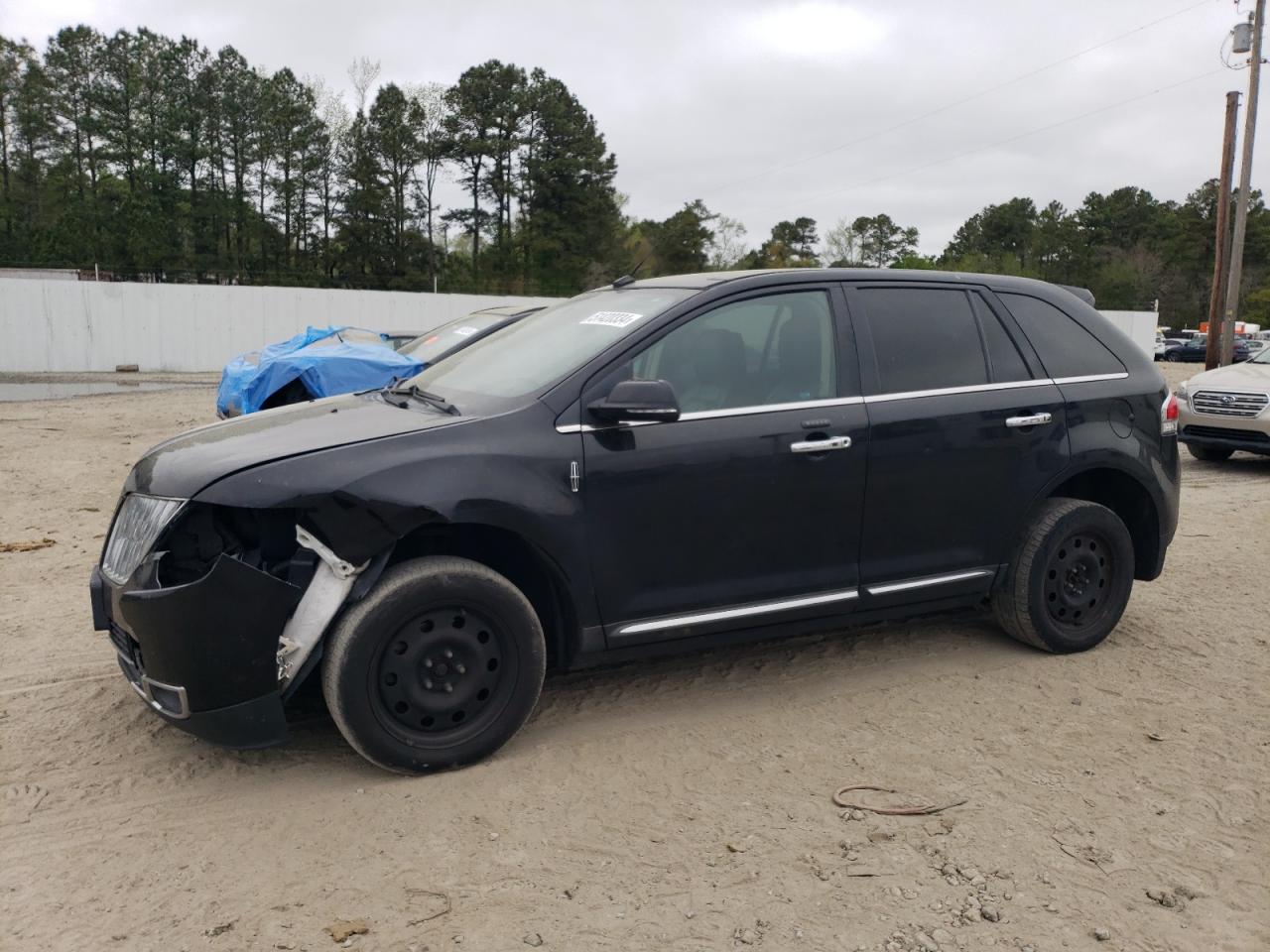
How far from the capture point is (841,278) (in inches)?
185

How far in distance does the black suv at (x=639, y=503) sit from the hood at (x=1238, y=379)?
7.20 meters

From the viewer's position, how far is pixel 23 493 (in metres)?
8.87

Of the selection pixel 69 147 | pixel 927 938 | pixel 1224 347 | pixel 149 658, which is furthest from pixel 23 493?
pixel 69 147

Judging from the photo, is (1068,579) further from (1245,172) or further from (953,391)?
(1245,172)

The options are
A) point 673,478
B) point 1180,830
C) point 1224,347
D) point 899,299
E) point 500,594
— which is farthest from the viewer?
point 1224,347

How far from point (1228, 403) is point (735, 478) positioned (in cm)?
951

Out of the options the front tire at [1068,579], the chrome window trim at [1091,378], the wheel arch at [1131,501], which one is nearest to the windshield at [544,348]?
the chrome window trim at [1091,378]

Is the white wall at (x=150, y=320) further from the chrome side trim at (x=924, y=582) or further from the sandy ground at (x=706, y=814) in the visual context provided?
the sandy ground at (x=706, y=814)

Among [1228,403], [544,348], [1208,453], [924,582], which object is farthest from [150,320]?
[924,582]

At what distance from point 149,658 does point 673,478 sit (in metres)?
1.95

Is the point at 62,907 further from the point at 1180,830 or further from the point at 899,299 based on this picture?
the point at 899,299

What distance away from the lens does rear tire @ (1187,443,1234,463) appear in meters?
12.1

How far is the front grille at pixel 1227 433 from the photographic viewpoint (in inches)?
439

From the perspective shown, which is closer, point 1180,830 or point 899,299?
point 1180,830
